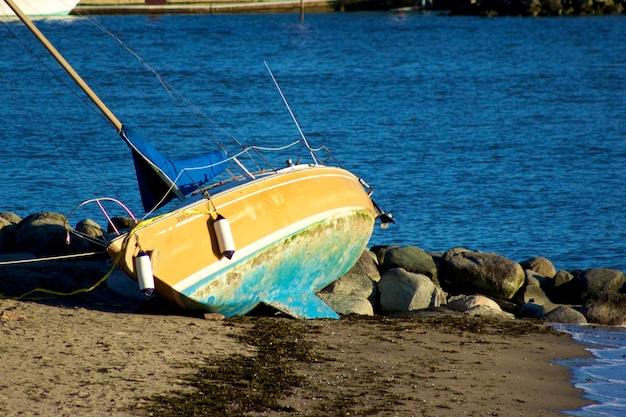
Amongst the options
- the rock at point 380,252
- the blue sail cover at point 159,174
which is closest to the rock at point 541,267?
the rock at point 380,252

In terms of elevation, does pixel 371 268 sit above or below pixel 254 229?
below

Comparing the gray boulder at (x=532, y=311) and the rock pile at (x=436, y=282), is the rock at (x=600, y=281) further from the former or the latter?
the gray boulder at (x=532, y=311)

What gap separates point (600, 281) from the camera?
54.1 ft

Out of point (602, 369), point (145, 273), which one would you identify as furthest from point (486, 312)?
point (145, 273)

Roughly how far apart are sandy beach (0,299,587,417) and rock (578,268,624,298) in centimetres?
328

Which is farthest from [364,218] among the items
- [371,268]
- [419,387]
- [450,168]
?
[450,168]

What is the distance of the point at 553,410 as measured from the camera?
10.2 metres

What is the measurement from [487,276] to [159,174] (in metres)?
5.72

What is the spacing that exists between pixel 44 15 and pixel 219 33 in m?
16.0

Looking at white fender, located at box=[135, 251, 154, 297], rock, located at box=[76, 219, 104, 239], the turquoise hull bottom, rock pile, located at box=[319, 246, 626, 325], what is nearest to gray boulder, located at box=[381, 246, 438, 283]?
rock pile, located at box=[319, 246, 626, 325]

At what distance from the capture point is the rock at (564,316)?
1457 centimetres

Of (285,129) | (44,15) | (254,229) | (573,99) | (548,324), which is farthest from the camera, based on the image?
(44,15)

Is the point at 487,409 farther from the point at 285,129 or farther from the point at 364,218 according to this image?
the point at 285,129

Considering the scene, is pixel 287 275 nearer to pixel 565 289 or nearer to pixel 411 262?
pixel 411 262
